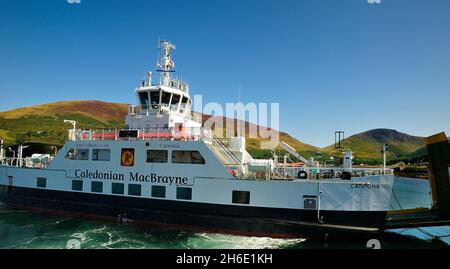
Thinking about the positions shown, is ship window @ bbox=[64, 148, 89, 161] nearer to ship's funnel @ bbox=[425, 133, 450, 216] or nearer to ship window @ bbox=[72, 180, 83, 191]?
ship window @ bbox=[72, 180, 83, 191]

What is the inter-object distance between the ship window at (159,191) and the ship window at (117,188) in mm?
1972

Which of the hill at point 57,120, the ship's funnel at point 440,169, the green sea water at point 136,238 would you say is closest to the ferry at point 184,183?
the green sea water at point 136,238

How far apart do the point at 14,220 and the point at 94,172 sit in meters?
5.78

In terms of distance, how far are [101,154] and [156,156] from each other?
12.7ft

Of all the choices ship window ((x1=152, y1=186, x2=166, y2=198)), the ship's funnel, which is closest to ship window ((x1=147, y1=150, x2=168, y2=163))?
ship window ((x1=152, y1=186, x2=166, y2=198))

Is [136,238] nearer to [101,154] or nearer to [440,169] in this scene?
[101,154]

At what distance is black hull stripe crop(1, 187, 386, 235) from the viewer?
1313 cm

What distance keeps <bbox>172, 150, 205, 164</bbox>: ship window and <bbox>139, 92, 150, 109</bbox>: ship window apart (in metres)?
4.75

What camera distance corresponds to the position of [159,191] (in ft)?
50.9

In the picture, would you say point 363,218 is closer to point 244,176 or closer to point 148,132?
point 244,176

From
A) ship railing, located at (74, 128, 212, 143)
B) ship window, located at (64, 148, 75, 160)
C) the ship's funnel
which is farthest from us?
ship window, located at (64, 148, 75, 160)

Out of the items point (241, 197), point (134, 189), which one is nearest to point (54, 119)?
point (134, 189)

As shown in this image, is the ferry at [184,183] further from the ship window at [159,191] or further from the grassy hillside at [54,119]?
the grassy hillside at [54,119]

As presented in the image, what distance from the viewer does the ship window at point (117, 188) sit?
16.3m
